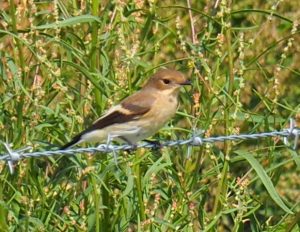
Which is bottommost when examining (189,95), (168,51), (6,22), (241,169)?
(241,169)

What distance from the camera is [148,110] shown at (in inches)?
Answer: 194

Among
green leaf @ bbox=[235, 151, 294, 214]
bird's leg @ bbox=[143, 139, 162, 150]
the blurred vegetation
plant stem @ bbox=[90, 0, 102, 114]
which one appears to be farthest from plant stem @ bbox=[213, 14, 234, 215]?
plant stem @ bbox=[90, 0, 102, 114]

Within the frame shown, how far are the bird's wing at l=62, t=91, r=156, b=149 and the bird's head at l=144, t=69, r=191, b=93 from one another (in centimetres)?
6

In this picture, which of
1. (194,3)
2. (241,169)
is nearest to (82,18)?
(241,169)

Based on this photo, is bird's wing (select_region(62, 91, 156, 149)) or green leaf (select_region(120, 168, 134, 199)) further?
bird's wing (select_region(62, 91, 156, 149))

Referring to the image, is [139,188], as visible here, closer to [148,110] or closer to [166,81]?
[148,110]

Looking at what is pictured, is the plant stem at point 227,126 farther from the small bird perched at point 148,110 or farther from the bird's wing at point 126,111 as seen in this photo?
the bird's wing at point 126,111

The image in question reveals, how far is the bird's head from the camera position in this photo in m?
4.89

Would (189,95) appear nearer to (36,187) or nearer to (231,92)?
(231,92)

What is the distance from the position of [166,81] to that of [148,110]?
159 mm

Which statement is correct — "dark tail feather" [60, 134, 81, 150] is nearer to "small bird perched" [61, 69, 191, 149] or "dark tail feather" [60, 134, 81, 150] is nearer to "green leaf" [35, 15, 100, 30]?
"small bird perched" [61, 69, 191, 149]

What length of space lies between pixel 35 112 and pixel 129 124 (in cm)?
51

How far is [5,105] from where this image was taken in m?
4.71

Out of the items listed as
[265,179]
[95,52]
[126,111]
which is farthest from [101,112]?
[265,179]
